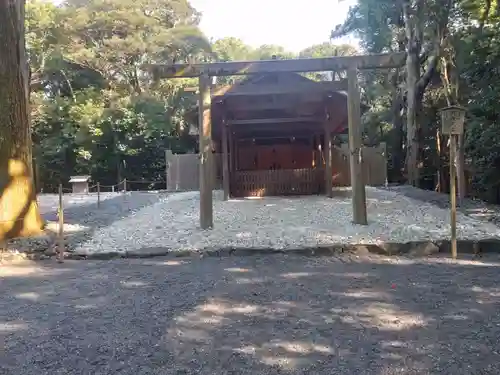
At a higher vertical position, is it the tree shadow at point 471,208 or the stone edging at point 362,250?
the tree shadow at point 471,208

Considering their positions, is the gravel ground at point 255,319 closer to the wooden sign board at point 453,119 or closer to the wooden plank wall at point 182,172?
the wooden sign board at point 453,119

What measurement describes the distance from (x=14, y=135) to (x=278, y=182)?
8.26 m

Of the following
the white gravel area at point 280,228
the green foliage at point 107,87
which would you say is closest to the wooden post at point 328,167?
the white gravel area at point 280,228

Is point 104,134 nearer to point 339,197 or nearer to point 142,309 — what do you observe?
point 339,197

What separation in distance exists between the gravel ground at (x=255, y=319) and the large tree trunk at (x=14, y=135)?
6.30ft

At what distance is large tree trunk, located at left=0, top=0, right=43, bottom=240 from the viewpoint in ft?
25.8

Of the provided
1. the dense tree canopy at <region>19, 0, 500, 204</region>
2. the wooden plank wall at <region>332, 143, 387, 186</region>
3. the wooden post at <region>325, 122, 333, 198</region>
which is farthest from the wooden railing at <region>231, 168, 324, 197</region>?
the dense tree canopy at <region>19, 0, 500, 204</region>

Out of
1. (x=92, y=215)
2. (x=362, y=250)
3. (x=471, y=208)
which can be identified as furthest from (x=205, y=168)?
(x=471, y=208)

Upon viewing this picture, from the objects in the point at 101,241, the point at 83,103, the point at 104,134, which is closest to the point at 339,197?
the point at 101,241

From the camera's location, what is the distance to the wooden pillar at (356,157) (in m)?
8.59

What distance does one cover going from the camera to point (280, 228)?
852 cm

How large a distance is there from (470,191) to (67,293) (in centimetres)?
1474

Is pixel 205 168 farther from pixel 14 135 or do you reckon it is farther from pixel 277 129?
pixel 277 129

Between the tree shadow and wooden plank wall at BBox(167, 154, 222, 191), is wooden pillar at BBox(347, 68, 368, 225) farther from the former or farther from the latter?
wooden plank wall at BBox(167, 154, 222, 191)
